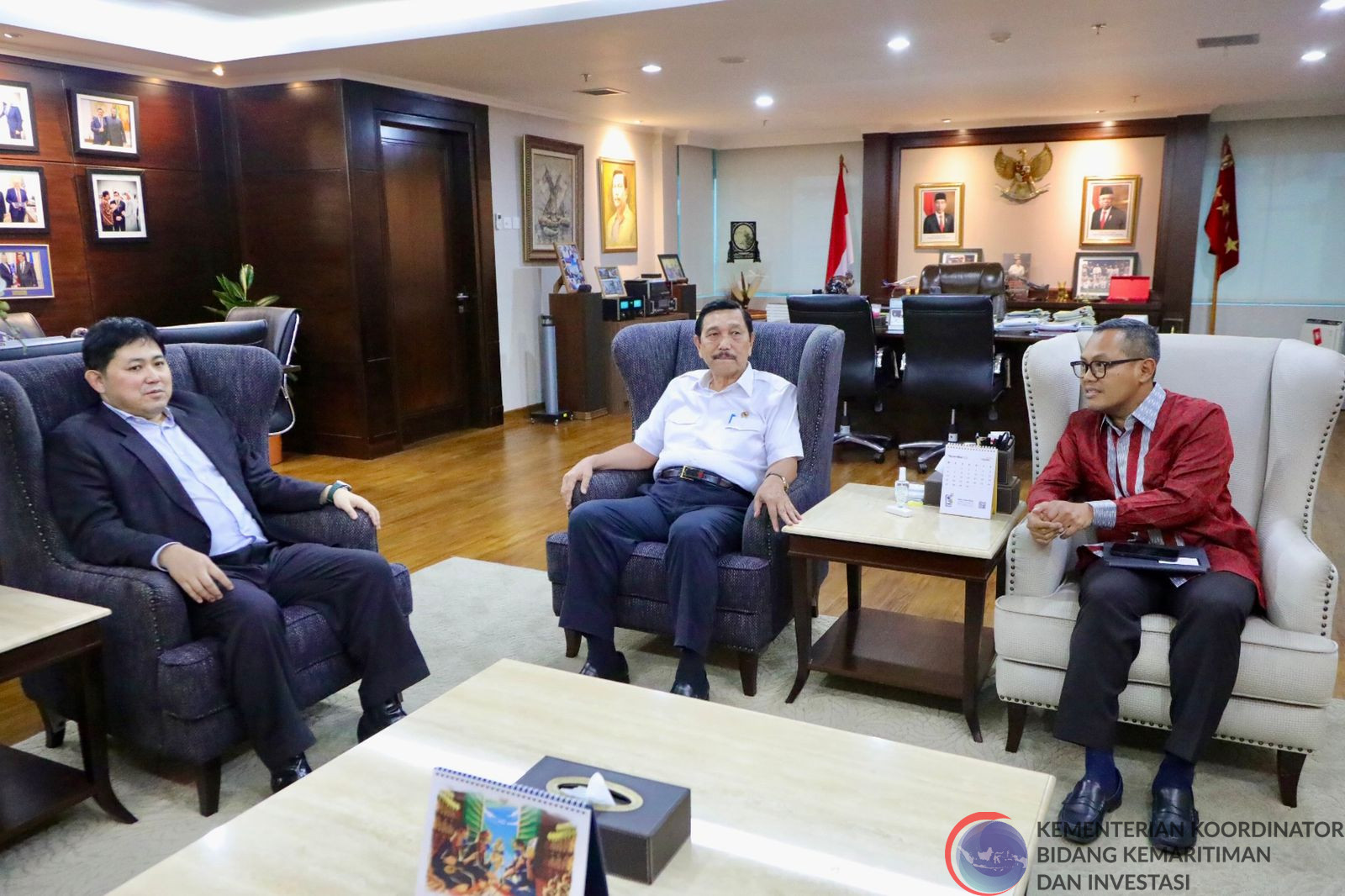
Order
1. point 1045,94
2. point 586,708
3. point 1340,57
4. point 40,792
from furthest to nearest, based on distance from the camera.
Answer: point 1045,94
point 1340,57
point 40,792
point 586,708

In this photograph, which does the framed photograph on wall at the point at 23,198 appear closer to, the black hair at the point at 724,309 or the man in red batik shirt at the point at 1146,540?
the black hair at the point at 724,309

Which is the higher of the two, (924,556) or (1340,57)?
(1340,57)

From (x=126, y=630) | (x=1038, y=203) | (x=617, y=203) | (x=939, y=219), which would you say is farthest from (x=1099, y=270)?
(x=126, y=630)

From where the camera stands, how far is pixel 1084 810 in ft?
6.66

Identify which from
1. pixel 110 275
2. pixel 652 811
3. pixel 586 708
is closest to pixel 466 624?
pixel 586 708

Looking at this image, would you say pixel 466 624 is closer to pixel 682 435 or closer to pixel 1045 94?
pixel 682 435

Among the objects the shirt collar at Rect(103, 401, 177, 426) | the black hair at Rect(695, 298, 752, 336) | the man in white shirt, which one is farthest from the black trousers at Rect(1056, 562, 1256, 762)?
the shirt collar at Rect(103, 401, 177, 426)

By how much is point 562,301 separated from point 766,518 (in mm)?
4875

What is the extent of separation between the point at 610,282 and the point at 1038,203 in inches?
159

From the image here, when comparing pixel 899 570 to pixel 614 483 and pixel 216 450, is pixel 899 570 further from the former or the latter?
pixel 216 450

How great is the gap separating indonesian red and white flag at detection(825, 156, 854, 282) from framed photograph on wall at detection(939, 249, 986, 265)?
2.93 feet

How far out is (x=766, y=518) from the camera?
2.67 metres

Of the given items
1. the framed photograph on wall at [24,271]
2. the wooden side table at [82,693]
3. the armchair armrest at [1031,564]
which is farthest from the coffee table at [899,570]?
the framed photograph on wall at [24,271]

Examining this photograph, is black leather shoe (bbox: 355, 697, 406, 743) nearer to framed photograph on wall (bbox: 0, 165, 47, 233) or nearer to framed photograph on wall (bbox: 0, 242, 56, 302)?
framed photograph on wall (bbox: 0, 242, 56, 302)
